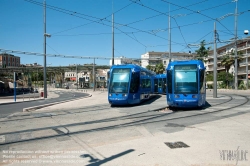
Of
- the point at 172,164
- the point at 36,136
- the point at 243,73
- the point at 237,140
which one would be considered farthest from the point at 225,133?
the point at 243,73

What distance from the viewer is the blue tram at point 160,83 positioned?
2880 cm

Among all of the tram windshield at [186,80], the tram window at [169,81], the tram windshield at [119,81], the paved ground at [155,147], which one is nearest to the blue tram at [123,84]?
the tram windshield at [119,81]

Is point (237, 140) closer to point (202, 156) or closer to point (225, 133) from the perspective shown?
point (225, 133)

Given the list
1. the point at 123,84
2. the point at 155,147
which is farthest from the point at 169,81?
the point at 155,147

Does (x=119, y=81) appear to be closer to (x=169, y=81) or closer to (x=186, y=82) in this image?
(x=169, y=81)

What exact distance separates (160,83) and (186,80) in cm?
1707

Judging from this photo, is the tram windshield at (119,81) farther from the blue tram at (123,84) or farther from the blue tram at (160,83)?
the blue tram at (160,83)

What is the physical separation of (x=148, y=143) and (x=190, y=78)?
7.57 m

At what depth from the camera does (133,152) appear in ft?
18.2

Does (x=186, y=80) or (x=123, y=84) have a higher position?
(x=186, y=80)

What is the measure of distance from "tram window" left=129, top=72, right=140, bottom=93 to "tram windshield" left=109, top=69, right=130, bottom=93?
0.37 meters

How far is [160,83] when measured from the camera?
29.9 m

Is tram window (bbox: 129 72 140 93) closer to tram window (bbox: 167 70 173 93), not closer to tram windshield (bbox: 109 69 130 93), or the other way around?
tram windshield (bbox: 109 69 130 93)

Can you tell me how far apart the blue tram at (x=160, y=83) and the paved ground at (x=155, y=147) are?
20.5m
